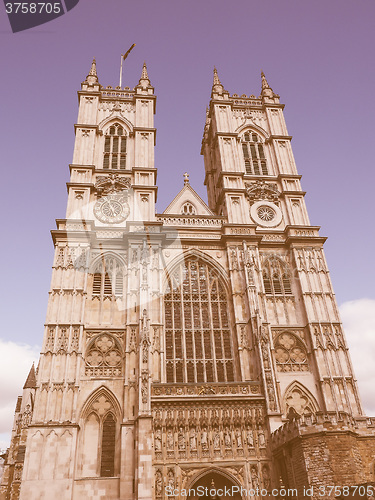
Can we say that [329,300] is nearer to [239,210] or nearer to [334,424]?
[239,210]

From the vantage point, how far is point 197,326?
2594cm

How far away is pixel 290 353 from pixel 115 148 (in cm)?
1928

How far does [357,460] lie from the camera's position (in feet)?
57.2

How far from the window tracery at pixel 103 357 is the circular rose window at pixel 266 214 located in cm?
1280

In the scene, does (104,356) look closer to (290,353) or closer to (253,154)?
(290,353)

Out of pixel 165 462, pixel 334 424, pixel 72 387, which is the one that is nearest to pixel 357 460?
pixel 334 424

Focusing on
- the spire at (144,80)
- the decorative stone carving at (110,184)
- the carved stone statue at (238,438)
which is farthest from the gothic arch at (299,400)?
the spire at (144,80)

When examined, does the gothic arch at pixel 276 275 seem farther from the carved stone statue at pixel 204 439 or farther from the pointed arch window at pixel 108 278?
the carved stone statue at pixel 204 439

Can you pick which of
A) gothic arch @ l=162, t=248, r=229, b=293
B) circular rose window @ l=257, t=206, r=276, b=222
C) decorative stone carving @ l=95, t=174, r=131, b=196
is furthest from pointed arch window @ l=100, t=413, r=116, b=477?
circular rose window @ l=257, t=206, r=276, b=222

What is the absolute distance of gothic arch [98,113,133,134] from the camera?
1332 inches

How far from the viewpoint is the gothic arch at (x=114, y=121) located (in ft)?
111

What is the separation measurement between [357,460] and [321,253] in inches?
551

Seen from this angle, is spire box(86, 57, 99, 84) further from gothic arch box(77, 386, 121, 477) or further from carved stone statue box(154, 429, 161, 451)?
carved stone statue box(154, 429, 161, 451)

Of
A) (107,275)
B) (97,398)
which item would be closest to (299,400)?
(97,398)
